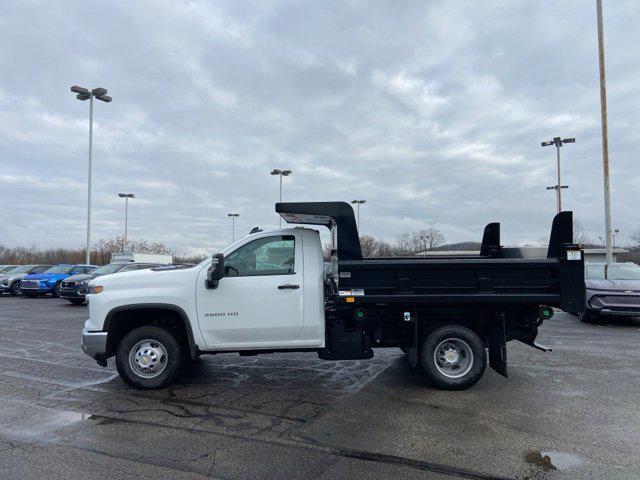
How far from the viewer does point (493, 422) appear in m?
→ 5.29

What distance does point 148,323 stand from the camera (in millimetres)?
6711

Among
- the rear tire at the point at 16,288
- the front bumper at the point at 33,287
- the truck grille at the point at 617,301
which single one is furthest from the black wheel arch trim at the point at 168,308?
the rear tire at the point at 16,288

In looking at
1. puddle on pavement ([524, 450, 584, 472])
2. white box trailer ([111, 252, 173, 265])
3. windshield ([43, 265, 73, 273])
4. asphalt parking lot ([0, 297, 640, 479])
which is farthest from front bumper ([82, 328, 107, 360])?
white box trailer ([111, 252, 173, 265])

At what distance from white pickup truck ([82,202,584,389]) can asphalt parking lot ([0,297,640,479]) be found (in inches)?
20.4

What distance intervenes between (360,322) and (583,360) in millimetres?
4545

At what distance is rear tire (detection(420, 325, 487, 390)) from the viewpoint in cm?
645

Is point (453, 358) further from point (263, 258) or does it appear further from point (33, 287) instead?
point (33, 287)

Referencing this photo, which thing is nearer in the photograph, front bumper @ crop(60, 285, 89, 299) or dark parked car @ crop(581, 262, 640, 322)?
dark parked car @ crop(581, 262, 640, 322)

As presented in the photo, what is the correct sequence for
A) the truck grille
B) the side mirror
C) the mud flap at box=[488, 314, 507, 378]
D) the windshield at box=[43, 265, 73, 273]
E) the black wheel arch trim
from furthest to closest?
the windshield at box=[43, 265, 73, 273] < the truck grille < the mud flap at box=[488, 314, 507, 378] < the black wheel arch trim < the side mirror

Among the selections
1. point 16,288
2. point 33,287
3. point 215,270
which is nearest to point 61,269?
point 33,287

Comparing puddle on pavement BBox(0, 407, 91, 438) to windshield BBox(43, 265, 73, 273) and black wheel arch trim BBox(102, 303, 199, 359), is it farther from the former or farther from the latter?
windshield BBox(43, 265, 73, 273)

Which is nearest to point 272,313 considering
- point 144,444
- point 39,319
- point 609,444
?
point 144,444

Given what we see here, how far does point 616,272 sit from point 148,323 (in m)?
13.3

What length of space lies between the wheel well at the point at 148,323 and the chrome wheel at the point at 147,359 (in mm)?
294
